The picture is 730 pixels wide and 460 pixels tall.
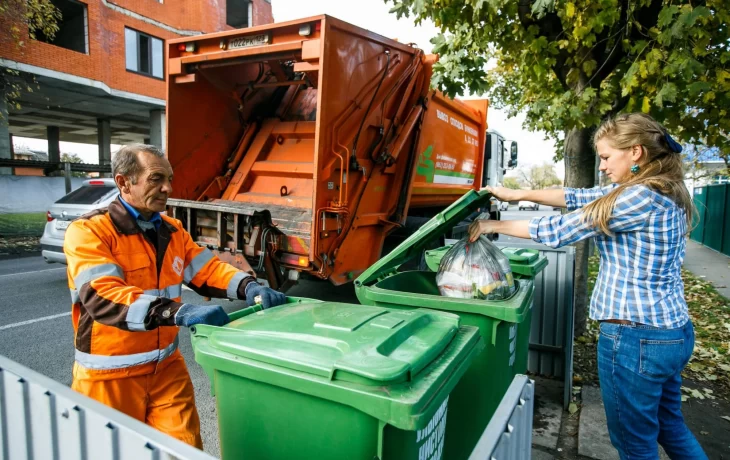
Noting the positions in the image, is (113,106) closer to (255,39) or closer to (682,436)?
(255,39)

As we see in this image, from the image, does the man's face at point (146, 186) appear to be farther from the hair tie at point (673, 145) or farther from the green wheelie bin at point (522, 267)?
the hair tie at point (673, 145)

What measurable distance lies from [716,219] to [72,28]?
743 inches

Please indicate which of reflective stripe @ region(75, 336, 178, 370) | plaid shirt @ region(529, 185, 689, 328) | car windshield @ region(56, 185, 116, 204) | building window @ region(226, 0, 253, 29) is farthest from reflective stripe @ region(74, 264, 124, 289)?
building window @ region(226, 0, 253, 29)

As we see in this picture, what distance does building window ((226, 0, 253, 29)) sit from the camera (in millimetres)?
18922

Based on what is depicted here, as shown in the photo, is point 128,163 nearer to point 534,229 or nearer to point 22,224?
point 534,229

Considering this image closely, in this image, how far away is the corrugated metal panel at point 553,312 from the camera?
327 cm

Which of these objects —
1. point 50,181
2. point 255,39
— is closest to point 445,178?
point 255,39

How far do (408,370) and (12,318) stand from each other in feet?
16.2

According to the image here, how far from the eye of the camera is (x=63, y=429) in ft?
3.48

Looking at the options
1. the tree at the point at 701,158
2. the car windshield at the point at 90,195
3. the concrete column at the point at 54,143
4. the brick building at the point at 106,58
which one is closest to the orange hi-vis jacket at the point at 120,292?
the car windshield at the point at 90,195

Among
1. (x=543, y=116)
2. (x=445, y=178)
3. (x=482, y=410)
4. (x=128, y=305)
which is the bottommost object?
(x=482, y=410)

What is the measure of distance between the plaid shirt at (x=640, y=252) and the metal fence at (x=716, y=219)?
9.13 meters

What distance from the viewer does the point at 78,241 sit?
156 cm

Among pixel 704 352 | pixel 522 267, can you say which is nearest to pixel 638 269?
pixel 522 267
